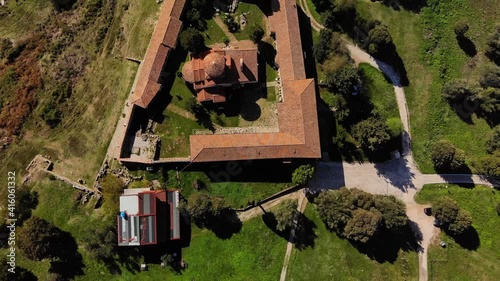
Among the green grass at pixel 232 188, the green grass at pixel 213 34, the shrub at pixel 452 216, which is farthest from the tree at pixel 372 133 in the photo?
the green grass at pixel 213 34

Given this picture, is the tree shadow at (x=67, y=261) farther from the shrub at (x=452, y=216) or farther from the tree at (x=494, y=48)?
the tree at (x=494, y=48)

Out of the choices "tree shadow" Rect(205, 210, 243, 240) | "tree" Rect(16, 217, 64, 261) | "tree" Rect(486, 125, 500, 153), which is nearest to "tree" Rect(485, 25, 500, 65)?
"tree" Rect(486, 125, 500, 153)

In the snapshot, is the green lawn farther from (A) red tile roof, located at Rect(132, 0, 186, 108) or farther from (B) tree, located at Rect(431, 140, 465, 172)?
(A) red tile roof, located at Rect(132, 0, 186, 108)

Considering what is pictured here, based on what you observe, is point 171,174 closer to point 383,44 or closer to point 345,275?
point 345,275

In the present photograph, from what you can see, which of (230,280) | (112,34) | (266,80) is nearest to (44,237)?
(230,280)

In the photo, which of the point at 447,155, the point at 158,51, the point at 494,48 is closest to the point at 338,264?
the point at 447,155
